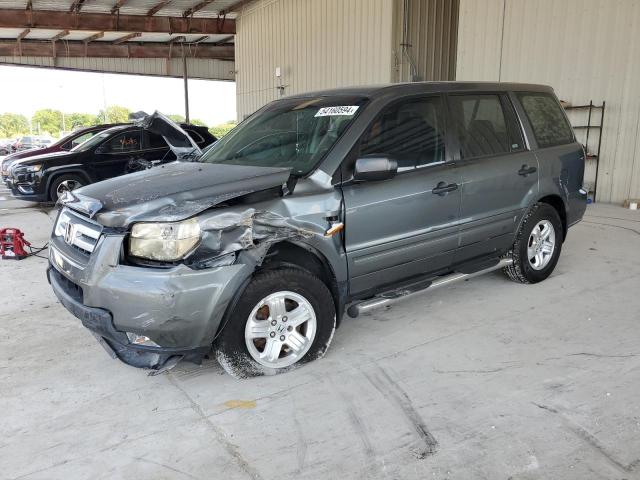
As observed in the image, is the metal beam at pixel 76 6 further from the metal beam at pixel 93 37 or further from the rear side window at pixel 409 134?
the rear side window at pixel 409 134

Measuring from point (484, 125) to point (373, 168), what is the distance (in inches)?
60.4

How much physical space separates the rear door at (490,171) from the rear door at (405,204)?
0.50 ft

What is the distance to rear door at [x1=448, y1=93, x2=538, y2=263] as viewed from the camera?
4.06 metres

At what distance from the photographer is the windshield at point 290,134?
351cm

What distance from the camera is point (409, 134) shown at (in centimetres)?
376

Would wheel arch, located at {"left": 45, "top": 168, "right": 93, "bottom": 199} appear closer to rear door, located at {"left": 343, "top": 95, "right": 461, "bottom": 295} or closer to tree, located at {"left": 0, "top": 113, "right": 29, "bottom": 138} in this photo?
rear door, located at {"left": 343, "top": 95, "right": 461, "bottom": 295}

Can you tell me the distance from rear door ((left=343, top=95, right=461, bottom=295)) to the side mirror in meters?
0.12

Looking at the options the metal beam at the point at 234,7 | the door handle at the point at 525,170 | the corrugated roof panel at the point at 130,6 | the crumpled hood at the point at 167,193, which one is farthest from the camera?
the metal beam at the point at 234,7

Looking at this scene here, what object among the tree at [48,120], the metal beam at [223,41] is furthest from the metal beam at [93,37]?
the tree at [48,120]

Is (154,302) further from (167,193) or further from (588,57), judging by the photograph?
(588,57)

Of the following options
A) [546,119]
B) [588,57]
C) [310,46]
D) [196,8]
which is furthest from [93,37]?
[546,119]

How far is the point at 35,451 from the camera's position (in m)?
2.55

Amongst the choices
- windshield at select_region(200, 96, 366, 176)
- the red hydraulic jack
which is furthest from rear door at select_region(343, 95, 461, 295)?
the red hydraulic jack

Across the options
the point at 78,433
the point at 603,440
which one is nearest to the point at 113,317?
the point at 78,433
